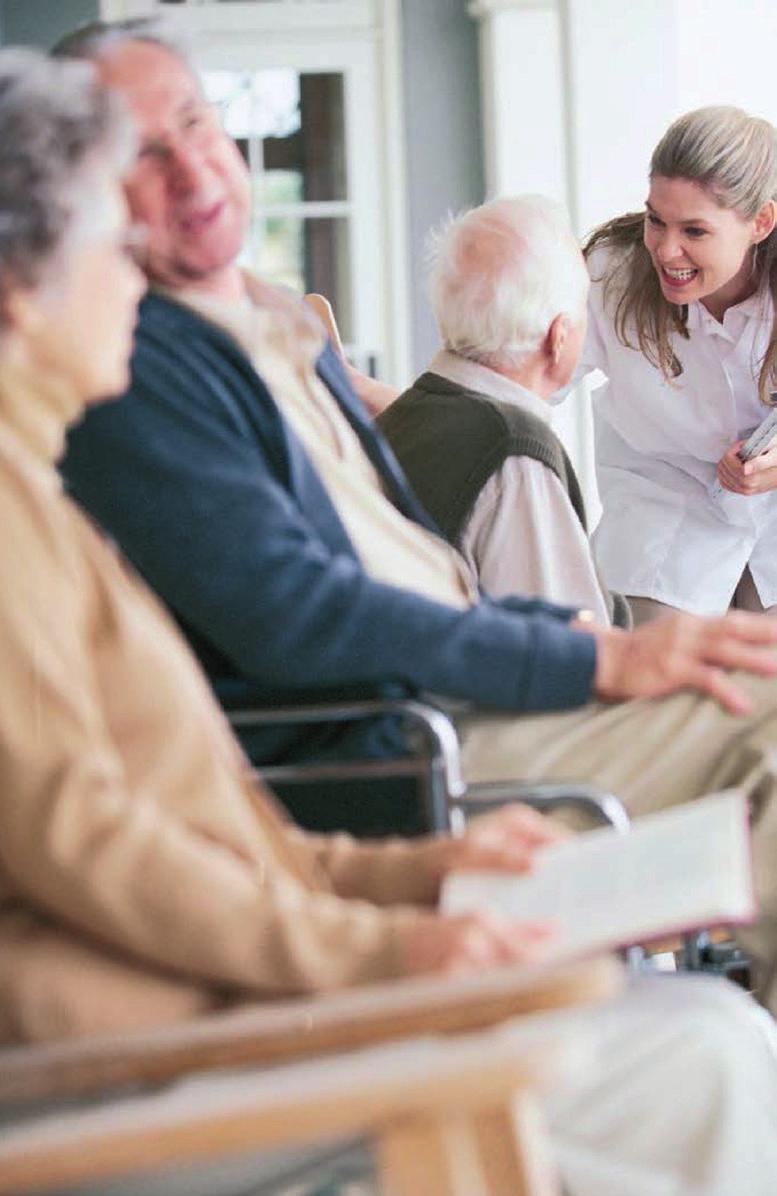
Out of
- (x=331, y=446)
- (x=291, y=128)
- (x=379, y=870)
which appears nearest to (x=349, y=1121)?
(x=379, y=870)

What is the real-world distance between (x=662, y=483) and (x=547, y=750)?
1651mm

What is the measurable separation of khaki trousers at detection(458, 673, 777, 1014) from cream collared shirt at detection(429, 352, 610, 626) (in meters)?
0.37

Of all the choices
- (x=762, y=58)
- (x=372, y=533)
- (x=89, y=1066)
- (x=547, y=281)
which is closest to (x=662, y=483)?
(x=547, y=281)

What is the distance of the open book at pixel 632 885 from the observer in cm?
148

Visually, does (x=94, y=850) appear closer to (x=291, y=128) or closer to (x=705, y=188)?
(x=705, y=188)

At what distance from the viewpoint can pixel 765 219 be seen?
368 centimetres

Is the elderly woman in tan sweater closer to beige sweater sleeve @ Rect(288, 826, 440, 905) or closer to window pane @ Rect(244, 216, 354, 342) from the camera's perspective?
beige sweater sleeve @ Rect(288, 826, 440, 905)

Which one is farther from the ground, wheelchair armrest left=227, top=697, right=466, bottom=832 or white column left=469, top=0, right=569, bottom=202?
wheelchair armrest left=227, top=697, right=466, bottom=832

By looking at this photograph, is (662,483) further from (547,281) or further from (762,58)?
(762,58)

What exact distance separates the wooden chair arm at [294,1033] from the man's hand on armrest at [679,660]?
98 centimetres

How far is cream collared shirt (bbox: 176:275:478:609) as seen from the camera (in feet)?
7.77

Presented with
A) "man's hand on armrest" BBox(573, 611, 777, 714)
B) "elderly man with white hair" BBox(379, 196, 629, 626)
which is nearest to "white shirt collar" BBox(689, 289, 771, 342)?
"elderly man with white hair" BBox(379, 196, 629, 626)

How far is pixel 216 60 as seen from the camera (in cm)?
927

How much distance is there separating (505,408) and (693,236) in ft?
3.24
